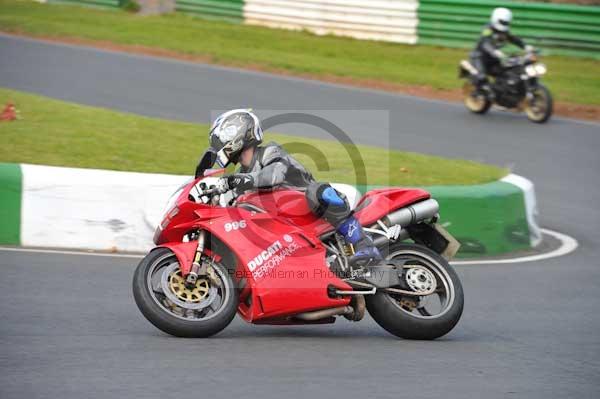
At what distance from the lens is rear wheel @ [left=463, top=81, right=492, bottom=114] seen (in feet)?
57.4

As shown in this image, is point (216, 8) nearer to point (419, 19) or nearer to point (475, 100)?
point (419, 19)

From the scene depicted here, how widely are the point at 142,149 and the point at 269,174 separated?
5.14 m

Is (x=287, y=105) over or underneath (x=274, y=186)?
underneath

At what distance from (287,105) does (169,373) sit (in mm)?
11998

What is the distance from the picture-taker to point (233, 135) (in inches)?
236

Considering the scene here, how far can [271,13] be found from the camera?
1010 inches

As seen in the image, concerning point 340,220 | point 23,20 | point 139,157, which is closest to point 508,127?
point 139,157

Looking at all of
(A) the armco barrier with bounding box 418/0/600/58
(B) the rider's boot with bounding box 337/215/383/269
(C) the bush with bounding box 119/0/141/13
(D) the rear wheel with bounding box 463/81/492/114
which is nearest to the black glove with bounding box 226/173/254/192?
(B) the rider's boot with bounding box 337/215/383/269

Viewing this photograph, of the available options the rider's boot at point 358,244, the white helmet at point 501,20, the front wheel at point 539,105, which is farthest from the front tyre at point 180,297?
the white helmet at point 501,20

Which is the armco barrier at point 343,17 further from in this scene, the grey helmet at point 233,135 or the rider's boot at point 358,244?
the grey helmet at point 233,135

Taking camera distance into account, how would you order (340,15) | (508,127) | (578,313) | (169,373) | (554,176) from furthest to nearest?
(340,15) → (508,127) → (554,176) → (578,313) → (169,373)

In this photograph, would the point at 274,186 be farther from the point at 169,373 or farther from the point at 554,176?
the point at 554,176

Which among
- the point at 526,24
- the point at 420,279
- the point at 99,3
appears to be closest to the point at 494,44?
the point at 526,24

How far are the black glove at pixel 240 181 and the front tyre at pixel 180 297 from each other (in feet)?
1.71
